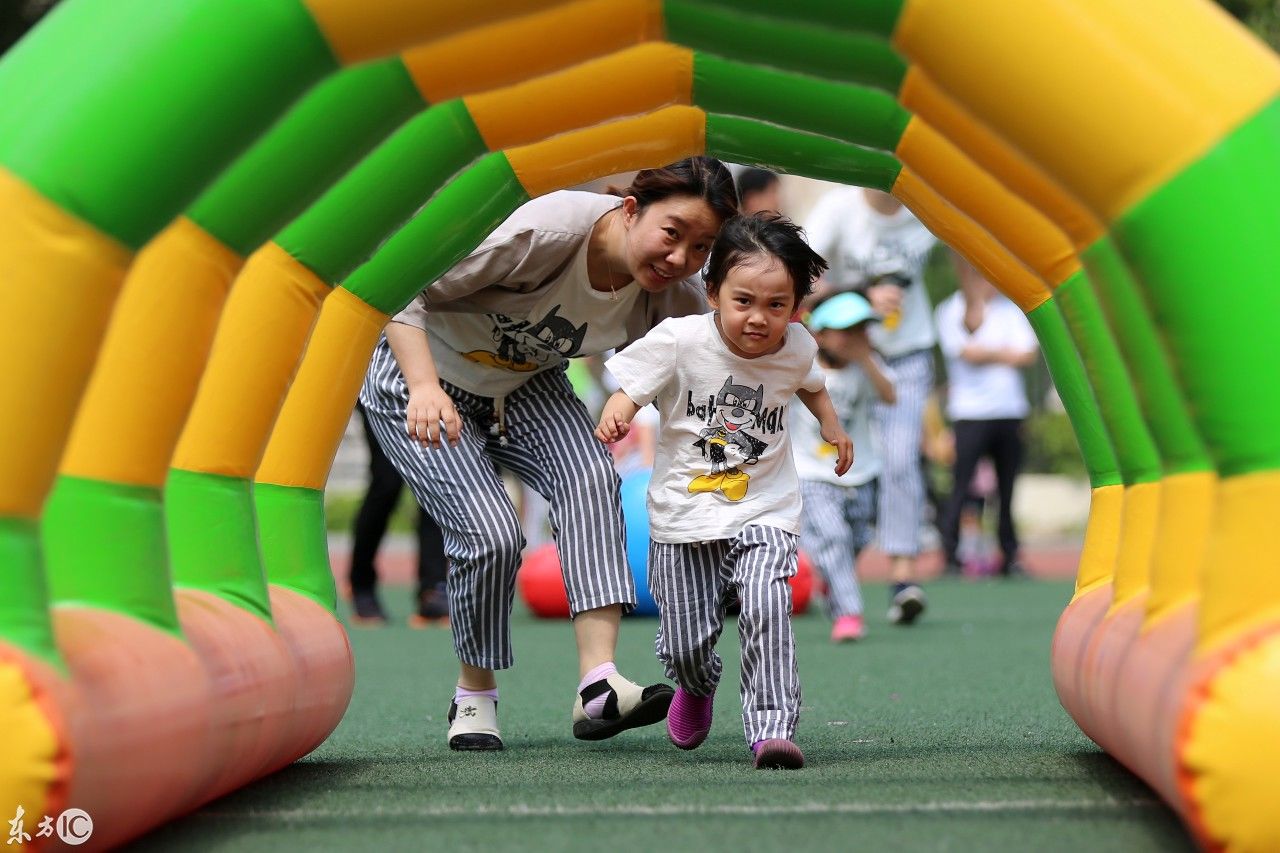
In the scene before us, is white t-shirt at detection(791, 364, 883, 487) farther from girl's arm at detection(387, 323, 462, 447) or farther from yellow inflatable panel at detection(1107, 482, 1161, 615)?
yellow inflatable panel at detection(1107, 482, 1161, 615)

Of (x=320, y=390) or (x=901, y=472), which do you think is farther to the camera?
(x=901, y=472)

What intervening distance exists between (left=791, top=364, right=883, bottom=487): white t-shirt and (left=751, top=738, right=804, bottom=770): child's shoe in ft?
11.3

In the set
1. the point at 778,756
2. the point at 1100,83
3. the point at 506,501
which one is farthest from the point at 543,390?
the point at 1100,83

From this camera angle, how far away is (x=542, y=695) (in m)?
5.14

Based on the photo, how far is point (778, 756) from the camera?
344 cm

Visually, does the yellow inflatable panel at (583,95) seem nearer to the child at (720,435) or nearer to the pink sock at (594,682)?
the child at (720,435)

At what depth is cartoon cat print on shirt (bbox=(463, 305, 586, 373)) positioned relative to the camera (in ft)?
13.5

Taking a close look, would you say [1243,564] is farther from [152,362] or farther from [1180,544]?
[152,362]

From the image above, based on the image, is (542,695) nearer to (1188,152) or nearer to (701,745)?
(701,745)

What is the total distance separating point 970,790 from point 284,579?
162cm

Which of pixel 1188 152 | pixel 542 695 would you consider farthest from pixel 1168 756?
pixel 542 695

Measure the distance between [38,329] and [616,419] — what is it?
1444 mm

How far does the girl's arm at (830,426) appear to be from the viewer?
12.8ft

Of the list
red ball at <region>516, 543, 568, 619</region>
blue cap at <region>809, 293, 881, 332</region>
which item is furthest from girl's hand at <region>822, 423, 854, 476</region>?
red ball at <region>516, 543, 568, 619</region>
